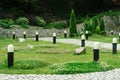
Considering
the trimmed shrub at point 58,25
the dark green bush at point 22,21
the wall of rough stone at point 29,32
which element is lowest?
the wall of rough stone at point 29,32

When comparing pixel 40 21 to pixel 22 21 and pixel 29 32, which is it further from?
pixel 29 32

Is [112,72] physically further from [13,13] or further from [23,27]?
[13,13]

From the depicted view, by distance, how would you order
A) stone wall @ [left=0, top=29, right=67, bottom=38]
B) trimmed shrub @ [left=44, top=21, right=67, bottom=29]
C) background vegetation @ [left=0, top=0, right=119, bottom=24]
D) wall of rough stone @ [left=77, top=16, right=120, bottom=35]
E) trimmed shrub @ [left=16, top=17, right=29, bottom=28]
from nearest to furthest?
stone wall @ [left=0, top=29, right=67, bottom=38], trimmed shrub @ [left=16, top=17, right=29, bottom=28], trimmed shrub @ [left=44, top=21, right=67, bottom=29], background vegetation @ [left=0, top=0, right=119, bottom=24], wall of rough stone @ [left=77, top=16, right=120, bottom=35]

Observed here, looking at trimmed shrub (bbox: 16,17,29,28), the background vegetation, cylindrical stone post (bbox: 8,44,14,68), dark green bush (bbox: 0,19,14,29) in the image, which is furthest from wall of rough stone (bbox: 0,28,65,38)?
cylindrical stone post (bbox: 8,44,14,68)

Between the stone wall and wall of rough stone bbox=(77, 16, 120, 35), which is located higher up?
wall of rough stone bbox=(77, 16, 120, 35)

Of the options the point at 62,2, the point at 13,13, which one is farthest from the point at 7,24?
the point at 62,2

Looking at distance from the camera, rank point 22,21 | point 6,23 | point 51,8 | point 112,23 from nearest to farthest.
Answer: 1. point 6,23
2. point 22,21
3. point 112,23
4. point 51,8

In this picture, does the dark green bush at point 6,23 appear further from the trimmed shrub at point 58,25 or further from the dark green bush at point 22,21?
the trimmed shrub at point 58,25

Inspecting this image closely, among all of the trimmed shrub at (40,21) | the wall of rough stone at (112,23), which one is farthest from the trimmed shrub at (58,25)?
the wall of rough stone at (112,23)

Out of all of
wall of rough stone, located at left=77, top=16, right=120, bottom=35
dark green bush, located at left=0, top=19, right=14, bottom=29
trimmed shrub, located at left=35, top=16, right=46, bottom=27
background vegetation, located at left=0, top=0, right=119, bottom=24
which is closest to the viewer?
dark green bush, located at left=0, top=19, right=14, bottom=29

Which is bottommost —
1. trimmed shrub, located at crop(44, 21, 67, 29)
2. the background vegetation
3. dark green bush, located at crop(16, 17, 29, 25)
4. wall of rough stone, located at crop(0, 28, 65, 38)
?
wall of rough stone, located at crop(0, 28, 65, 38)

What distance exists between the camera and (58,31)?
47594 millimetres

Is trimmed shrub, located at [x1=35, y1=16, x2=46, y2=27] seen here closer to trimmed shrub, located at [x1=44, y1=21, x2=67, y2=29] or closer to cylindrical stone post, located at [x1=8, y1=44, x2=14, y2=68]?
trimmed shrub, located at [x1=44, y1=21, x2=67, y2=29]

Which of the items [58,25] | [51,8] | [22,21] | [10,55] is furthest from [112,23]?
[10,55]
